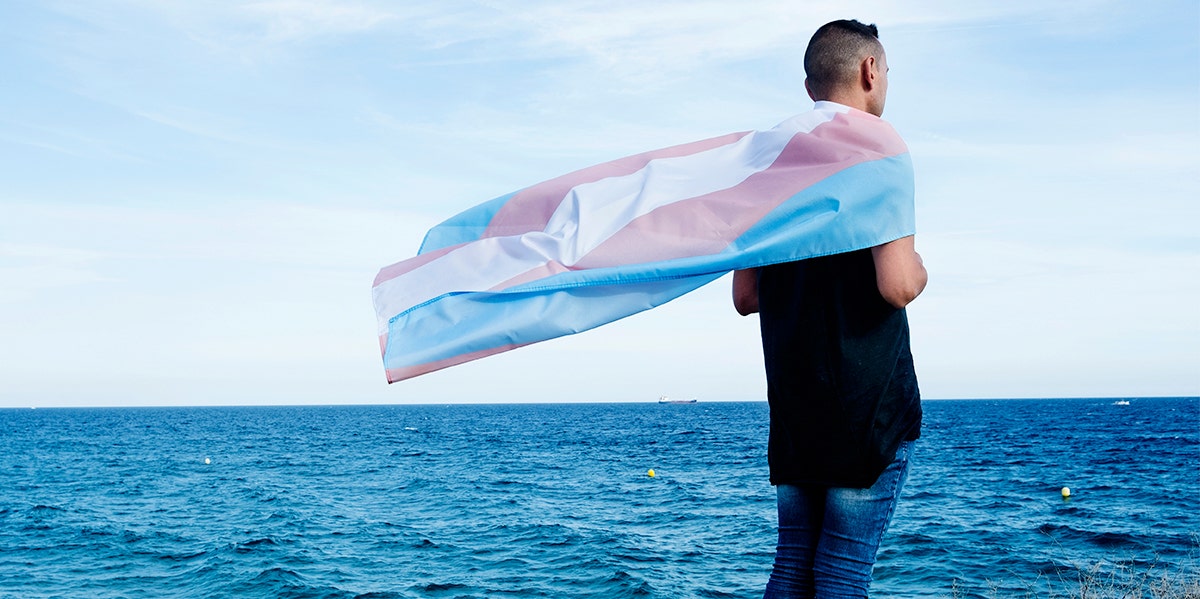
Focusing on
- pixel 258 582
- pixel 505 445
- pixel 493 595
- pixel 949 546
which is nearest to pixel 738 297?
pixel 493 595

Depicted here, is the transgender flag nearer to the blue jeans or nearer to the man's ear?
the man's ear

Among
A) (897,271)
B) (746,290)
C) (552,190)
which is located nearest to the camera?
(897,271)

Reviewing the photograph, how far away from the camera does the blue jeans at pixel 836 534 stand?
9.20ft

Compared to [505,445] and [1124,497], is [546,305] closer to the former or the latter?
[1124,497]

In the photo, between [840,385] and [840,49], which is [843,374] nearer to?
[840,385]

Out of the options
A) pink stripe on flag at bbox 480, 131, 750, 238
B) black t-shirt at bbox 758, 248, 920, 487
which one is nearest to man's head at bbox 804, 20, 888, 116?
pink stripe on flag at bbox 480, 131, 750, 238

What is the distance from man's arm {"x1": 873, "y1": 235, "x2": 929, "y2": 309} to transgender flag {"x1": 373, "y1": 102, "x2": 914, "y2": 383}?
0.12 ft

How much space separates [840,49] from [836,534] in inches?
58.1

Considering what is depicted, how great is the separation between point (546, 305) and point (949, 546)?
22392 mm

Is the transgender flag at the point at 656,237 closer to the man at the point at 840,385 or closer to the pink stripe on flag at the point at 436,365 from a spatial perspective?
the pink stripe on flag at the point at 436,365

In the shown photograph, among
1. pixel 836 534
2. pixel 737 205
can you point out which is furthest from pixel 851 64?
pixel 836 534

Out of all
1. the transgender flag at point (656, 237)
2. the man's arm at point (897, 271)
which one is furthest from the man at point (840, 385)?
the transgender flag at point (656, 237)

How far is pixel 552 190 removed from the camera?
3521 mm

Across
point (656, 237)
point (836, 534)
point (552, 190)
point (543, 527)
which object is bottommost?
point (543, 527)
